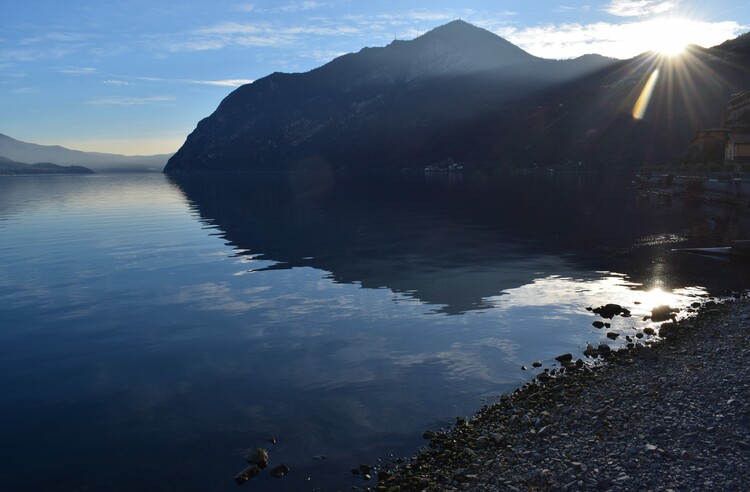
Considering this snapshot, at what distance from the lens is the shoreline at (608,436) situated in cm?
1125

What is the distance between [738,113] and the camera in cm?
13288

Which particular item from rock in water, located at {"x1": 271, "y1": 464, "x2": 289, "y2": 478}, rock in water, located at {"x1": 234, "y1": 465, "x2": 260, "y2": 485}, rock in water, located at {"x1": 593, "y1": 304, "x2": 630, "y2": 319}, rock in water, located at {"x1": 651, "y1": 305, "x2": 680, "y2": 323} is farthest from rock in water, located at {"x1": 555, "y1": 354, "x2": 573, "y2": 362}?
rock in water, located at {"x1": 234, "y1": 465, "x2": 260, "y2": 485}

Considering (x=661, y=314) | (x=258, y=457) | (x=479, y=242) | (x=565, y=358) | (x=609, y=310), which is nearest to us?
(x=258, y=457)

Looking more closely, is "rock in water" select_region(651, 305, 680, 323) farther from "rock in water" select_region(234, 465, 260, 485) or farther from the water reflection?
"rock in water" select_region(234, 465, 260, 485)

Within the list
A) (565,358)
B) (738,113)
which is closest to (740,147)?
(738,113)

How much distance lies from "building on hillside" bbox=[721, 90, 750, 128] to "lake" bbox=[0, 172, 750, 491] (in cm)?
9050

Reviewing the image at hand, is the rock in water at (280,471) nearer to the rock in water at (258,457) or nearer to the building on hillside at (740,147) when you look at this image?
the rock in water at (258,457)

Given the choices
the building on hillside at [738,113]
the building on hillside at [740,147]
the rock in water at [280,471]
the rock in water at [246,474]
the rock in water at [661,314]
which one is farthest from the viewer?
the building on hillside at [738,113]

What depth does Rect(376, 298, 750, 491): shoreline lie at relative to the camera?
11.2 m

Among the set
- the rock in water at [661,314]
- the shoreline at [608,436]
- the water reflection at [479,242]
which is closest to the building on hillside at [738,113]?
the water reflection at [479,242]

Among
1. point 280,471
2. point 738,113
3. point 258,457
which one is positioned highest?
point 738,113

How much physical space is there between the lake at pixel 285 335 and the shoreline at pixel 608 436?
1.44 m

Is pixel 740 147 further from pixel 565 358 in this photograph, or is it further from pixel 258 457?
pixel 258 457

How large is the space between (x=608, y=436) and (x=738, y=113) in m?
153
